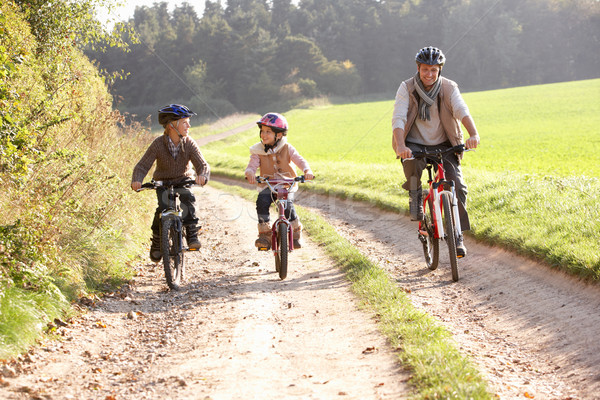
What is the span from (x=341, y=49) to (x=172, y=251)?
107024 millimetres

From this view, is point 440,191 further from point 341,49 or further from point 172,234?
point 341,49

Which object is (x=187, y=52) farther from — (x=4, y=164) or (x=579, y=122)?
(x=4, y=164)

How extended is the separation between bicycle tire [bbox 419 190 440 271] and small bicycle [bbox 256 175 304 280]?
166cm

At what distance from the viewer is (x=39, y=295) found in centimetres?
532

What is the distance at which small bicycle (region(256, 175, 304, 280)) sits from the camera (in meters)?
7.30

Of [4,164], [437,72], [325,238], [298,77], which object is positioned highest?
[298,77]

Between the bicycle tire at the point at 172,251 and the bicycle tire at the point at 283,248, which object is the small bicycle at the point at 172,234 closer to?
the bicycle tire at the point at 172,251

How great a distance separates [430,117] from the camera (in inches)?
275

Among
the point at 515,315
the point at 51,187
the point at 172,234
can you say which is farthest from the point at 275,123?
the point at 515,315

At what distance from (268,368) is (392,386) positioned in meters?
0.95

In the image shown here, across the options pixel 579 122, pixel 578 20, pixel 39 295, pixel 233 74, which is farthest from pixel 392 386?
pixel 578 20

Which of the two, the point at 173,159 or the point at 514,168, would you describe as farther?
the point at 514,168

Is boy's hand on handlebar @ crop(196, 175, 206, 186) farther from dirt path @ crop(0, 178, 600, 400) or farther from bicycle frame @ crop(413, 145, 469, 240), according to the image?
bicycle frame @ crop(413, 145, 469, 240)

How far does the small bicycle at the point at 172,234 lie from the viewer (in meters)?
6.90
